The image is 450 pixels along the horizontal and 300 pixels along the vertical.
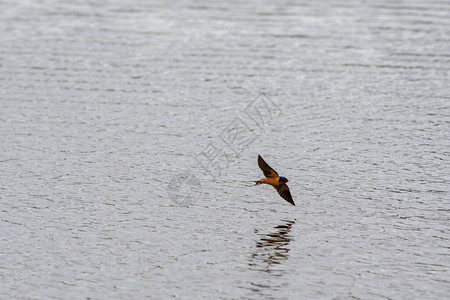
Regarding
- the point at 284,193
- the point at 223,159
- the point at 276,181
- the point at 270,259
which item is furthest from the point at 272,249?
the point at 223,159

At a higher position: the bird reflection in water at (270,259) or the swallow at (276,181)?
the swallow at (276,181)

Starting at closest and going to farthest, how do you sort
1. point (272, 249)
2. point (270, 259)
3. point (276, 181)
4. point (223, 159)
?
point (270, 259), point (272, 249), point (276, 181), point (223, 159)

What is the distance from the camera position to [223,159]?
98.5 ft

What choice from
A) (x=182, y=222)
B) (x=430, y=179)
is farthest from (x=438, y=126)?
(x=182, y=222)

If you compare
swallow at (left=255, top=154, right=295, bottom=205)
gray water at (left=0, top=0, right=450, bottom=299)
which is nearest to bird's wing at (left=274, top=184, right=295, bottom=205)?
swallow at (left=255, top=154, right=295, bottom=205)

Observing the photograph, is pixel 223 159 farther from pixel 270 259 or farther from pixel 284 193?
pixel 270 259

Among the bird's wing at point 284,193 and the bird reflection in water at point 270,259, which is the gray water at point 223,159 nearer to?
the bird reflection in water at point 270,259

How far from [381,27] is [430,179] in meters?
28.3

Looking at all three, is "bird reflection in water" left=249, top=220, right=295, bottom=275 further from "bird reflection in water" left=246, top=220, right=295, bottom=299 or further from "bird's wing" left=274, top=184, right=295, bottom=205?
"bird's wing" left=274, top=184, right=295, bottom=205

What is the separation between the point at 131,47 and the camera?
48.8m

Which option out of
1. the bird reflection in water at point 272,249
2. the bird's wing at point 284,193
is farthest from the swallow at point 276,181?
the bird reflection in water at point 272,249

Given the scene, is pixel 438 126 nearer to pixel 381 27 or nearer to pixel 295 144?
pixel 295 144

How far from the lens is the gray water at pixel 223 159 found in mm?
20562

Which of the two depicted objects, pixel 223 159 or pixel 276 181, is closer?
pixel 276 181
